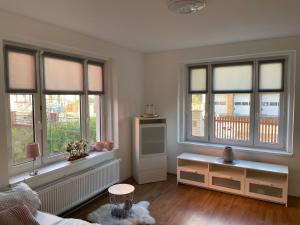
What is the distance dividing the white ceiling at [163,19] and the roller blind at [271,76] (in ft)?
1.69

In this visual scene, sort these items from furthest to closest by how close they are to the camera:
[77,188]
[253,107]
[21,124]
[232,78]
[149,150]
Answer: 1. [149,150]
2. [232,78]
3. [253,107]
4. [77,188]
5. [21,124]

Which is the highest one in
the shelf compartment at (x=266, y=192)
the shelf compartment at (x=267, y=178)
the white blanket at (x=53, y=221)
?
the white blanket at (x=53, y=221)

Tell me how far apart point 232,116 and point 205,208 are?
176 centimetres

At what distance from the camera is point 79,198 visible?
3.12 m

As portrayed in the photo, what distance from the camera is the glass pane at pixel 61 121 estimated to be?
123 inches

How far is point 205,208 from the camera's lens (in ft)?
10.7

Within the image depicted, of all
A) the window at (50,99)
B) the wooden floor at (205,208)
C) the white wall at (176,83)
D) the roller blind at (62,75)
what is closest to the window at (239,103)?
the white wall at (176,83)

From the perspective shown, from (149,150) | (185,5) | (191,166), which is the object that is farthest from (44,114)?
(191,166)

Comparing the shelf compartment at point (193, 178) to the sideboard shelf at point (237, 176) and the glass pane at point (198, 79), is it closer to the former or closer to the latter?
the sideboard shelf at point (237, 176)

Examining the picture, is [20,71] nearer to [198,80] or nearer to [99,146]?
[99,146]

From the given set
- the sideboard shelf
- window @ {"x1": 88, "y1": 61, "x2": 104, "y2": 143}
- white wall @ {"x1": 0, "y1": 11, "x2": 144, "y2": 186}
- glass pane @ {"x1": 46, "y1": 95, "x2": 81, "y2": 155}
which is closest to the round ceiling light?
white wall @ {"x1": 0, "y1": 11, "x2": 144, "y2": 186}

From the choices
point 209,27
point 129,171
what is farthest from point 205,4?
point 129,171

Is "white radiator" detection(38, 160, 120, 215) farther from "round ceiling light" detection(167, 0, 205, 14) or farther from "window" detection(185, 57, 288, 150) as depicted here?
"round ceiling light" detection(167, 0, 205, 14)

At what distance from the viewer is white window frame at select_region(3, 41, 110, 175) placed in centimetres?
270
